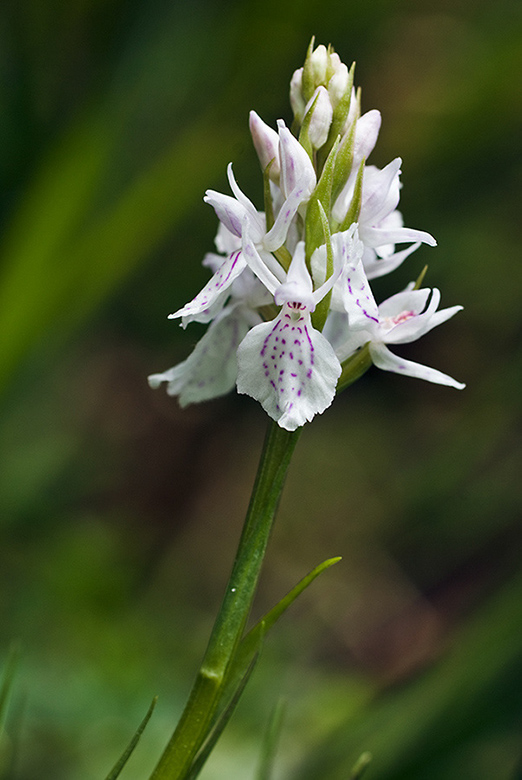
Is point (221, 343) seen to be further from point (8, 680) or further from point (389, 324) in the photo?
point (8, 680)

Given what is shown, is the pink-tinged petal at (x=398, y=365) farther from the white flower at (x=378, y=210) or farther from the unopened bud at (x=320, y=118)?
the unopened bud at (x=320, y=118)

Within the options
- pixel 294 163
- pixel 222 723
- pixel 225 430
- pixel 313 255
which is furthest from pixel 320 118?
pixel 225 430

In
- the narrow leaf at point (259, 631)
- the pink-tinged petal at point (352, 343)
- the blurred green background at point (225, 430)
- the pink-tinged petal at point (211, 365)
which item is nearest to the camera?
the narrow leaf at point (259, 631)

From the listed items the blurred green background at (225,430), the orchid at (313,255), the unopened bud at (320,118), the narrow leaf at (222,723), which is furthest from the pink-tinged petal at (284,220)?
the blurred green background at (225,430)

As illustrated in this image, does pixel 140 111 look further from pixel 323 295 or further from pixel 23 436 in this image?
pixel 323 295

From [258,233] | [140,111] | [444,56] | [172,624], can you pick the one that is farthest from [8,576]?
[444,56]
